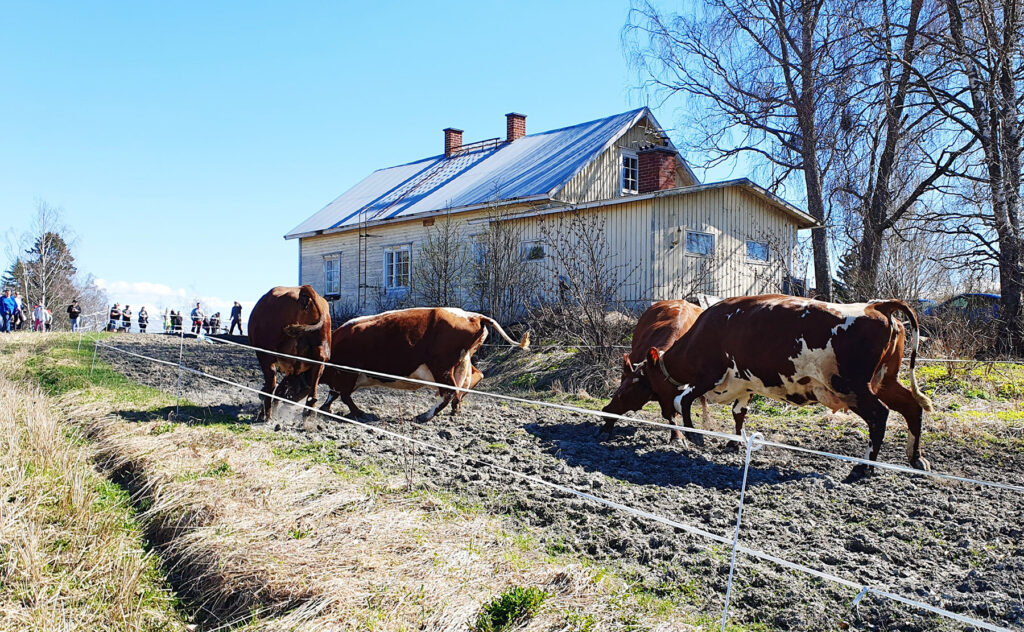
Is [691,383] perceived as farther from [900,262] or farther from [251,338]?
[900,262]

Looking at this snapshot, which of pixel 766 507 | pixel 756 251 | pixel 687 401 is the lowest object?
pixel 766 507

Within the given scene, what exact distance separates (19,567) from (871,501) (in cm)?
584

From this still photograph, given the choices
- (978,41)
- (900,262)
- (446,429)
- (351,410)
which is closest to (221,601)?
(446,429)

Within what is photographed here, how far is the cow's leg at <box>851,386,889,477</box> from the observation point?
25.1ft

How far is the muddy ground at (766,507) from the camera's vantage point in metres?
4.57

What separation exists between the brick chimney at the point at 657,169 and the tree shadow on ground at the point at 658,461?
13400 mm

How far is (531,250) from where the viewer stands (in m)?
21.8

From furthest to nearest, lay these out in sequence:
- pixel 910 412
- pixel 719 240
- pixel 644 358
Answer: pixel 719 240 < pixel 644 358 < pixel 910 412

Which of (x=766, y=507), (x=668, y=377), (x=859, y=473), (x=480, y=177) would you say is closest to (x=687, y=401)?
(x=668, y=377)

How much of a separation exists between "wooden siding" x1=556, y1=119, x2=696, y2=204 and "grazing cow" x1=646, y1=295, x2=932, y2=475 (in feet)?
45.7

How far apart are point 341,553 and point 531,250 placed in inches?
677

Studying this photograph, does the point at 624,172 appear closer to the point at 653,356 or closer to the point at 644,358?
the point at 644,358

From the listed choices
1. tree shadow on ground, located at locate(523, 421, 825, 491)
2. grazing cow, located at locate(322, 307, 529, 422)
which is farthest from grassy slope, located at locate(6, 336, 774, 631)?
grazing cow, located at locate(322, 307, 529, 422)

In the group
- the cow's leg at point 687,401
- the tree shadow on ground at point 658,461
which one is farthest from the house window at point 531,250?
the cow's leg at point 687,401
